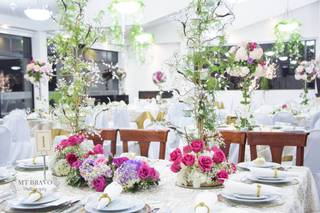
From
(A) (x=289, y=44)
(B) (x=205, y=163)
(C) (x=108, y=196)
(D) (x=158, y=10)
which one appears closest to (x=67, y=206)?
(C) (x=108, y=196)

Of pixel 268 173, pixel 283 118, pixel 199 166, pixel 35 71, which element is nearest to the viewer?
pixel 199 166

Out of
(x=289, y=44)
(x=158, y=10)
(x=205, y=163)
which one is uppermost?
(x=158, y=10)

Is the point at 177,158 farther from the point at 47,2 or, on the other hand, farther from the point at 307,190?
the point at 47,2

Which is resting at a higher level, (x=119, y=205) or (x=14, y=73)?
(x=14, y=73)

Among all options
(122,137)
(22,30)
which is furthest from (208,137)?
(22,30)

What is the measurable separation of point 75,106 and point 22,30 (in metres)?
7.81

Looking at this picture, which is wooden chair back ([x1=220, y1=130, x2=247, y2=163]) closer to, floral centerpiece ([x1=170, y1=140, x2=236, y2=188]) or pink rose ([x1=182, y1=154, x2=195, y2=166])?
floral centerpiece ([x1=170, y1=140, x2=236, y2=188])

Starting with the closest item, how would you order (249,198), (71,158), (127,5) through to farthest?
1. (249,198)
2. (71,158)
3. (127,5)

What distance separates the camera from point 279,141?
2672mm

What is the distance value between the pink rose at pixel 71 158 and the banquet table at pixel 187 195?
0.35ft

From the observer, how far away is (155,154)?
4605 mm

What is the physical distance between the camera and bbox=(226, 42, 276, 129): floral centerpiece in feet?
12.6

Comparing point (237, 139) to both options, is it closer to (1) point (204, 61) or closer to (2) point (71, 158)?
(1) point (204, 61)

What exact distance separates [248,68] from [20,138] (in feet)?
10.7
